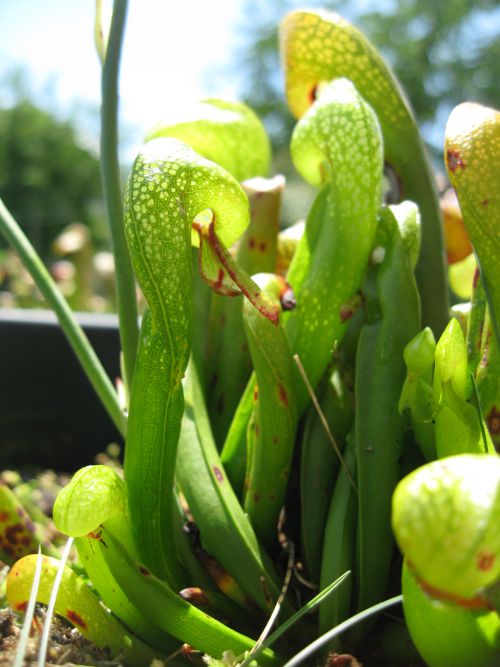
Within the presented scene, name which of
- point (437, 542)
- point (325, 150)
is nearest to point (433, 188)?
point (325, 150)

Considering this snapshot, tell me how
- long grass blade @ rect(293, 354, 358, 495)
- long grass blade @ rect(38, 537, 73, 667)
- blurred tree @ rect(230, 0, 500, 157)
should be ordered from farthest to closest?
blurred tree @ rect(230, 0, 500, 157) → long grass blade @ rect(293, 354, 358, 495) → long grass blade @ rect(38, 537, 73, 667)

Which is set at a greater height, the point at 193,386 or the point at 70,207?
the point at 193,386

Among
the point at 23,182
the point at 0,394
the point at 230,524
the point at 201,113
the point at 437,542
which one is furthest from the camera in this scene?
the point at 23,182

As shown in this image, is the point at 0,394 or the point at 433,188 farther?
the point at 0,394

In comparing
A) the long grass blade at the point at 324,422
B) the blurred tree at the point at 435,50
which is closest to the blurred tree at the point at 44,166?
the blurred tree at the point at 435,50

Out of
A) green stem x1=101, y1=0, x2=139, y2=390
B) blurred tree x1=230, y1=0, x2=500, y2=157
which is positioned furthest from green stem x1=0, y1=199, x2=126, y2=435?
blurred tree x1=230, y1=0, x2=500, y2=157

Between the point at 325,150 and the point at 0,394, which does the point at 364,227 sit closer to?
the point at 325,150

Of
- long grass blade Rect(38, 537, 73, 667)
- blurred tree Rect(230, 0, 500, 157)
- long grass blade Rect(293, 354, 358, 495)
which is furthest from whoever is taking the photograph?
blurred tree Rect(230, 0, 500, 157)

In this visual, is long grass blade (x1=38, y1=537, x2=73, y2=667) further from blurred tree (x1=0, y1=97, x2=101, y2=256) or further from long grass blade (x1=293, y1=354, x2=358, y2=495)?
blurred tree (x1=0, y1=97, x2=101, y2=256)
